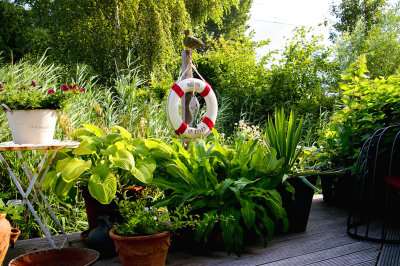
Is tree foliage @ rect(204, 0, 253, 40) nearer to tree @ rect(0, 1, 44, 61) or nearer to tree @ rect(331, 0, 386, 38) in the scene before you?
tree @ rect(331, 0, 386, 38)

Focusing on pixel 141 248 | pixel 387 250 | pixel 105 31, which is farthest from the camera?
pixel 105 31

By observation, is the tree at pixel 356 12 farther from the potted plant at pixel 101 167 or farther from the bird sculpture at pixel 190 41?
the potted plant at pixel 101 167

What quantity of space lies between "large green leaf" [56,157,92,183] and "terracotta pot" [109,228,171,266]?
0.37m

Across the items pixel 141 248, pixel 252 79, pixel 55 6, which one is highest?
pixel 55 6

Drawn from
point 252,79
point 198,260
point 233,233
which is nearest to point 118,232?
point 198,260

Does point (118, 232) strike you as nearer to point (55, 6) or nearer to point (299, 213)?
point (299, 213)

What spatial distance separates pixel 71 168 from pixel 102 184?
0.19 m

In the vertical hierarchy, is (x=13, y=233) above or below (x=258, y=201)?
below

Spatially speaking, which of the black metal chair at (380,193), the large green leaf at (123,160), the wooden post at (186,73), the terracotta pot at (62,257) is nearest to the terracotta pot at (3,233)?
the terracotta pot at (62,257)

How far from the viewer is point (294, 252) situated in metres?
1.95

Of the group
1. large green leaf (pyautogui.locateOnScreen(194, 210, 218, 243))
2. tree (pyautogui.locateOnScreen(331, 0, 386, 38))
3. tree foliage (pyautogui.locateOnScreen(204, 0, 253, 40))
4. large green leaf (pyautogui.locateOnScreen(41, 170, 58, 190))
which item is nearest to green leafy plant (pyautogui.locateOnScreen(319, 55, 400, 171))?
large green leaf (pyautogui.locateOnScreen(194, 210, 218, 243))

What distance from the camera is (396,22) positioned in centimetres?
1141

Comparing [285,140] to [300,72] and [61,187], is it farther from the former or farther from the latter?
[300,72]

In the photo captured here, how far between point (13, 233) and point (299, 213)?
167cm
